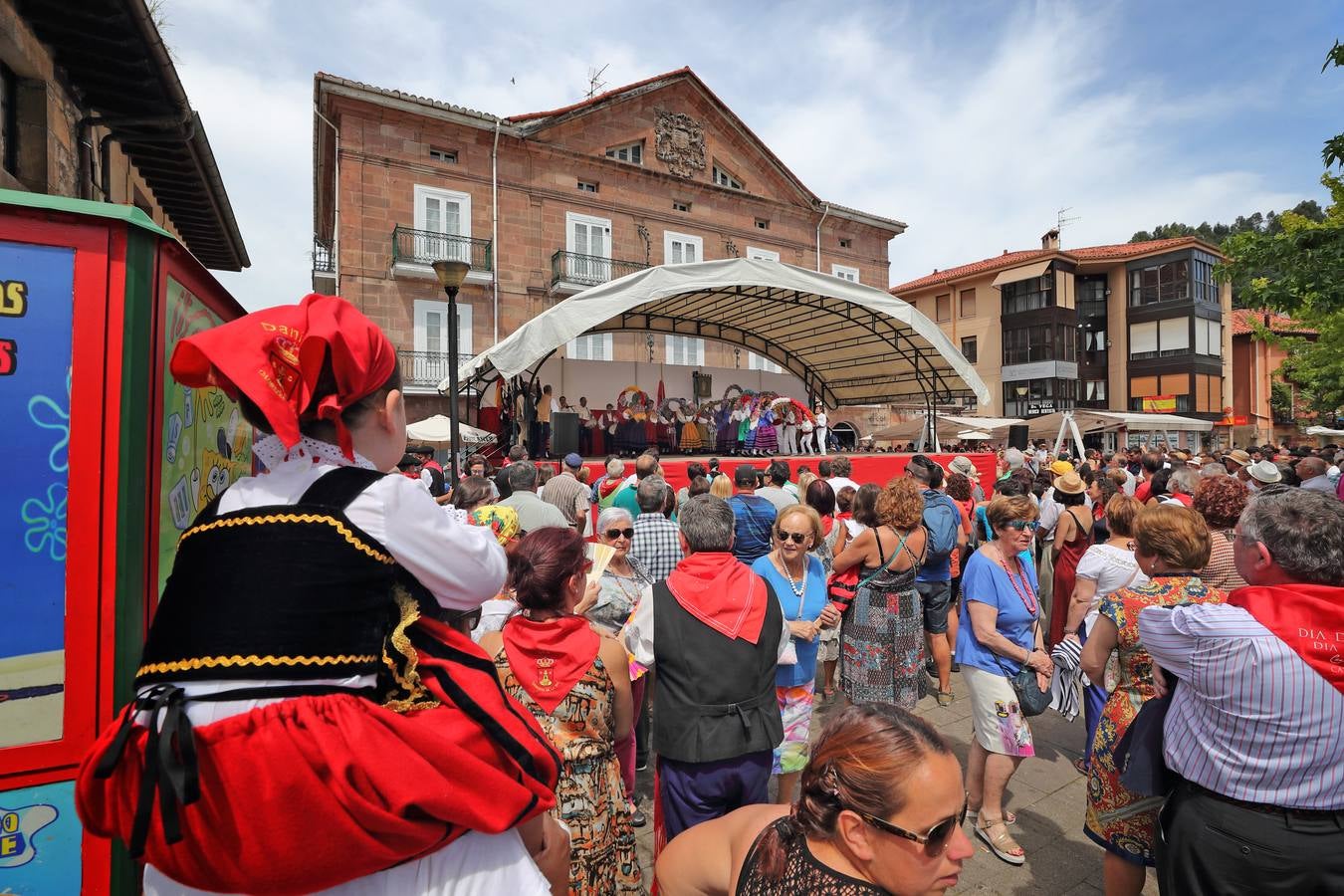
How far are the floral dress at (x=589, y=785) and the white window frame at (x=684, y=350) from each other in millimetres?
19736

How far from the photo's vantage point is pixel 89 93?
5.67 m

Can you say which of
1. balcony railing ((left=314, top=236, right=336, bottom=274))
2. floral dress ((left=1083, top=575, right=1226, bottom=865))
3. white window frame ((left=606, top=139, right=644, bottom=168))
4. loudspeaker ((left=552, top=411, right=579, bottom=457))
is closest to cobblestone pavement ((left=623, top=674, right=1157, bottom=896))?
floral dress ((left=1083, top=575, right=1226, bottom=865))

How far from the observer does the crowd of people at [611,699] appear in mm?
1019

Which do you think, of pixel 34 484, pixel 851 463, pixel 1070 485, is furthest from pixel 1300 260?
pixel 34 484

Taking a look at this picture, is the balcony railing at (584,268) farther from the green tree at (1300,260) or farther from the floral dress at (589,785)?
the floral dress at (589,785)

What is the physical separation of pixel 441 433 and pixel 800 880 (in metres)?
15.2

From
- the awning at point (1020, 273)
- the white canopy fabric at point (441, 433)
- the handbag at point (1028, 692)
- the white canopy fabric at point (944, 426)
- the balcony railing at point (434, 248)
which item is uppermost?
the awning at point (1020, 273)

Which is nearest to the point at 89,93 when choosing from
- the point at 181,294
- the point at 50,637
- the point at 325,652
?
the point at 181,294

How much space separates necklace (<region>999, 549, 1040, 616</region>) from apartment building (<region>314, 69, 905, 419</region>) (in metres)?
15.0

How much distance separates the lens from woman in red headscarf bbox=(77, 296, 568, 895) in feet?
3.25

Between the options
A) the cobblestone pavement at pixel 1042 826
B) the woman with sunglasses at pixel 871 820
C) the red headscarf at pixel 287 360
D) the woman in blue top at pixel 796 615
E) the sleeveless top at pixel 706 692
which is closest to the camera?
the red headscarf at pixel 287 360

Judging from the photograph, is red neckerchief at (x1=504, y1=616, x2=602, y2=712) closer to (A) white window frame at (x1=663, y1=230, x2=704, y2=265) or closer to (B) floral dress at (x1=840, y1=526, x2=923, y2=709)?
(B) floral dress at (x1=840, y1=526, x2=923, y2=709)

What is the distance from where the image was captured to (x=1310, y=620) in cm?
179

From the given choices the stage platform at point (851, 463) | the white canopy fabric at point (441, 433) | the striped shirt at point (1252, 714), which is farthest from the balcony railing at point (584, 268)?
the striped shirt at point (1252, 714)
